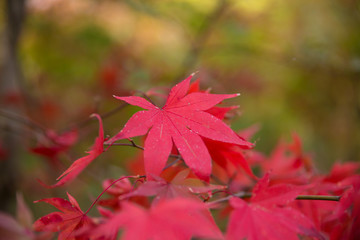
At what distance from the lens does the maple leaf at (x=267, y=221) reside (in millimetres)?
415

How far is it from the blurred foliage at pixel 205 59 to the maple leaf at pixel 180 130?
638mm

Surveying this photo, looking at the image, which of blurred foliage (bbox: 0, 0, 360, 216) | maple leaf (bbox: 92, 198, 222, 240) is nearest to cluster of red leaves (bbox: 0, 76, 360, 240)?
maple leaf (bbox: 92, 198, 222, 240)

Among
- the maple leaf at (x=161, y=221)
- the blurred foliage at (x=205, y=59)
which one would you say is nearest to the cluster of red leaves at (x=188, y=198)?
the maple leaf at (x=161, y=221)

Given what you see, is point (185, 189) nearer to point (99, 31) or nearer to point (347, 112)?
point (99, 31)


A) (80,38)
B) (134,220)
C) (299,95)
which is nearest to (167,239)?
(134,220)

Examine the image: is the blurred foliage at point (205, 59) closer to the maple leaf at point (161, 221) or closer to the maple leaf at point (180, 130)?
the maple leaf at point (180, 130)

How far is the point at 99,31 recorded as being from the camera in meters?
1.78

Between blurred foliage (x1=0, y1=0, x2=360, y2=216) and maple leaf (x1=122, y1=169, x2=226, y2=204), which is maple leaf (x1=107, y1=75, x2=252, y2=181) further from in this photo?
blurred foliage (x1=0, y1=0, x2=360, y2=216)

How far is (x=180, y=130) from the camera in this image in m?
0.52

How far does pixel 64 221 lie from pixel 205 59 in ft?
6.23

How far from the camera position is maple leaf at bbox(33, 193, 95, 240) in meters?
0.50

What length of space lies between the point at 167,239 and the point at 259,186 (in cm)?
21

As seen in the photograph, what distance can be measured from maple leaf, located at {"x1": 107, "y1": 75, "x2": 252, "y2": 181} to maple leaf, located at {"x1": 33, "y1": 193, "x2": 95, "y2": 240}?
0.45 feet

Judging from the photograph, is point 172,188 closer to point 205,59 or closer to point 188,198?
point 188,198
